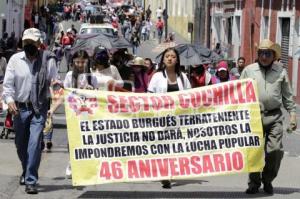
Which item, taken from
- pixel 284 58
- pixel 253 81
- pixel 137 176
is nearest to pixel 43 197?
pixel 137 176

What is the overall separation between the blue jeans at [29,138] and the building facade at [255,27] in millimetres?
20304

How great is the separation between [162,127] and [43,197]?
1459 millimetres

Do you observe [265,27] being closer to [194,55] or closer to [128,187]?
[194,55]

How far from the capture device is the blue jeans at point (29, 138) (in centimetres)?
898

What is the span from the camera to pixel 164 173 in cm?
909

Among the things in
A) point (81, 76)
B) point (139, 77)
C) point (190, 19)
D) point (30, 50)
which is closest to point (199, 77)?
point (139, 77)

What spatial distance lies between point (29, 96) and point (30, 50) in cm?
49

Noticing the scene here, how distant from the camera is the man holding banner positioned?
922 centimetres

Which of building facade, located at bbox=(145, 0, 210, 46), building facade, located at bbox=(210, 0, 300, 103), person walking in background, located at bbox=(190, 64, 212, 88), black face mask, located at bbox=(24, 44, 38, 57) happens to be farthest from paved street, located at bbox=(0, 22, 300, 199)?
building facade, located at bbox=(145, 0, 210, 46)

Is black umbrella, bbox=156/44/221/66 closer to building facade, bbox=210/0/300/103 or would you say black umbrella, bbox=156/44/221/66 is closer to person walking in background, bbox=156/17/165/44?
building facade, bbox=210/0/300/103

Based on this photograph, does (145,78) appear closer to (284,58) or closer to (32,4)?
(284,58)

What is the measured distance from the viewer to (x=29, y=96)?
29.7ft

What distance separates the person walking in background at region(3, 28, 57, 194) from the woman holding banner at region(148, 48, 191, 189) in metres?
1.25

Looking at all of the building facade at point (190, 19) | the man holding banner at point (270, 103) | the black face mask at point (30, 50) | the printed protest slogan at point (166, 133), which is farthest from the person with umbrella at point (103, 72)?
the building facade at point (190, 19)
